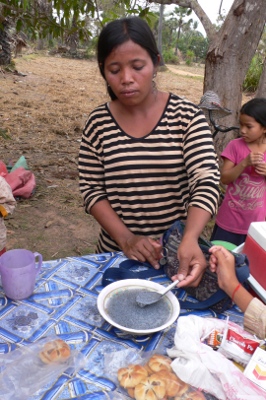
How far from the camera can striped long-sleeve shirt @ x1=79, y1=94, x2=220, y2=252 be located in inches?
60.6

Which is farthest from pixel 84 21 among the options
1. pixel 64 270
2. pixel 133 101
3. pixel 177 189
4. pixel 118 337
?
pixel 118 337

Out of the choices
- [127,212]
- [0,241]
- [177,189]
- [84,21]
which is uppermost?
[84,21]

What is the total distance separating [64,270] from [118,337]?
41 cm

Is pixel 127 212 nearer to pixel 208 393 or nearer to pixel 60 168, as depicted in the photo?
pixel 208 393

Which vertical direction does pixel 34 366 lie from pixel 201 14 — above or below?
below

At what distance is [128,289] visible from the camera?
130 cm

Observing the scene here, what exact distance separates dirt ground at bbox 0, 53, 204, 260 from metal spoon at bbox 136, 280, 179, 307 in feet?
3.58

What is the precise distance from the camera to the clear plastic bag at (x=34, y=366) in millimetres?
946

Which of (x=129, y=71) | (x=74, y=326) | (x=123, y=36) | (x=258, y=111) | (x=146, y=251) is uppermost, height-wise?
(x=123, y=36)

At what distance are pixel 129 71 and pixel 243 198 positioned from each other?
1.35 m

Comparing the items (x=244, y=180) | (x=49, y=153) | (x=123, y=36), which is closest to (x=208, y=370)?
(x=123, y=36)

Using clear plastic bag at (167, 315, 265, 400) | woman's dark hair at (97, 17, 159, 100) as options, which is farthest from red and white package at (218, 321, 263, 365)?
woman's dark hair at (97, 17, 159, 100)

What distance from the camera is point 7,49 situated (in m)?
11.5

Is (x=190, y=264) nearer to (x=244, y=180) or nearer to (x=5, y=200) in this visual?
(x=5, y=200)
